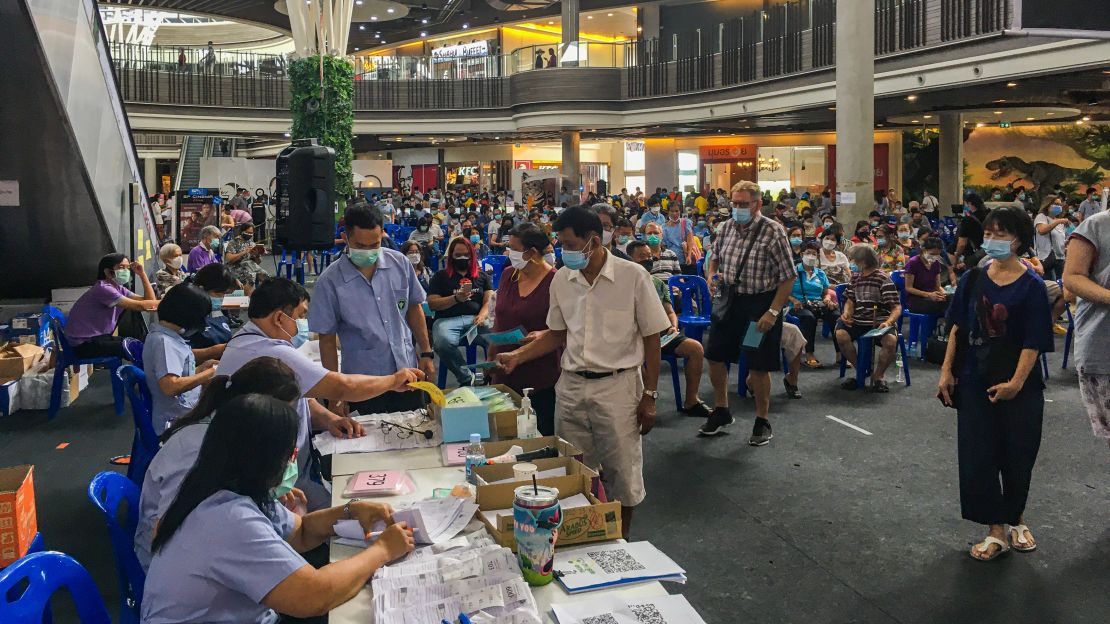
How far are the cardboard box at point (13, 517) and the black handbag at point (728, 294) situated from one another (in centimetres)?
394

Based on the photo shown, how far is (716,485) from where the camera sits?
517 centimetres

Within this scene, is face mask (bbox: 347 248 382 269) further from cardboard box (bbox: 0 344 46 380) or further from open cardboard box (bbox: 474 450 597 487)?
cardboard box (bbox: 0 344 46 380)

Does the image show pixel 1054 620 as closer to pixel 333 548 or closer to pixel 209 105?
pixel 333 548

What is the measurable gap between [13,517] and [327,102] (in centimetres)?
1148

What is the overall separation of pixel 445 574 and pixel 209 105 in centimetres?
2644

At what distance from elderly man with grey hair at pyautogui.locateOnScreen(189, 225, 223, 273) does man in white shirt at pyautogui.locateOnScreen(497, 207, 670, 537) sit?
24.0 feet

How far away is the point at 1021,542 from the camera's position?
4125 millimetres

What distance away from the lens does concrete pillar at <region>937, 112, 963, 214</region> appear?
2239 cm

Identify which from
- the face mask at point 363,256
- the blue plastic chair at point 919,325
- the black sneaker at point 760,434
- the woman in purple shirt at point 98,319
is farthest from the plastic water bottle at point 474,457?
the blue plastic chair at point 919,325

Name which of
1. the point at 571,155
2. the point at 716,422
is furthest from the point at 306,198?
the point at 571,155

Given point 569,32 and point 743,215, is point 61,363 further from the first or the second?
point 569,32

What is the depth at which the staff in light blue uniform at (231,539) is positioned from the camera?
2.05 m

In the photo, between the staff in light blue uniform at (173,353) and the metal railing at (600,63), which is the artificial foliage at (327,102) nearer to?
the metal railing at (600,63)

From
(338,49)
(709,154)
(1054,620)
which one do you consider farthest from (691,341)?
(709,154)
